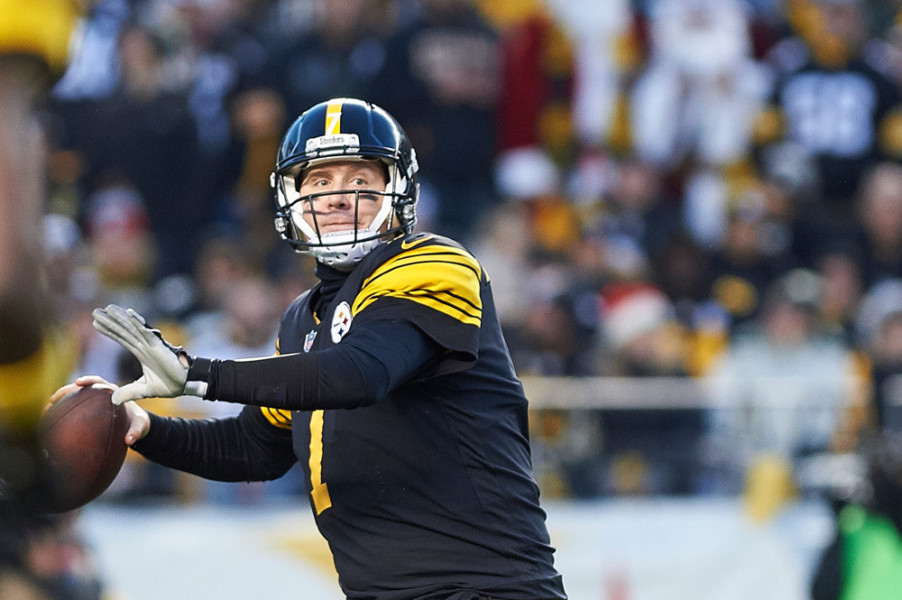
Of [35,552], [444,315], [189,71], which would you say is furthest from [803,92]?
[444,315]

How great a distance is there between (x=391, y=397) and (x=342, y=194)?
64cm

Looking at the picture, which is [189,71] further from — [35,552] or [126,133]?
[35,552]

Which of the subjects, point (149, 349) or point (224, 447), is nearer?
point (149, 349)

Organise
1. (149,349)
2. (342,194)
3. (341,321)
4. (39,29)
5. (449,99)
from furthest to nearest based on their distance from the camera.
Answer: (449,99)
(342,194)
(341,321)
(149,349)
(39,29)

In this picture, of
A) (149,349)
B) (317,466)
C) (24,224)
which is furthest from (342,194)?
(24,224)

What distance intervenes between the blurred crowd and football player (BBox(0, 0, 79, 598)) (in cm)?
537

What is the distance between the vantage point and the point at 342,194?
4.25 meters

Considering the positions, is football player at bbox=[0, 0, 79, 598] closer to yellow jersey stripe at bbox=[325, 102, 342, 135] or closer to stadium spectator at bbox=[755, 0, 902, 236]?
yellow jersey stripe at bbox=[325, 102, 342, 135]

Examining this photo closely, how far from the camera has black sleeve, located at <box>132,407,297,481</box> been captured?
172 inches

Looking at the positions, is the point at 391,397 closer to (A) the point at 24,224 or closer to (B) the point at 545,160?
(A) the point at 24,224

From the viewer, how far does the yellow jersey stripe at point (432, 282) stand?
3.88 meters

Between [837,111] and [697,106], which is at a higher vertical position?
[697,106]

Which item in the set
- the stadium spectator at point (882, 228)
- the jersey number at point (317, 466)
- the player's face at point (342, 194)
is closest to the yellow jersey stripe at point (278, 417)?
the jersey number at point (317, 466)

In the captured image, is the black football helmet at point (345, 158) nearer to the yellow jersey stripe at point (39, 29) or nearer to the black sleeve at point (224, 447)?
the black sleeve at point (224, 447)
